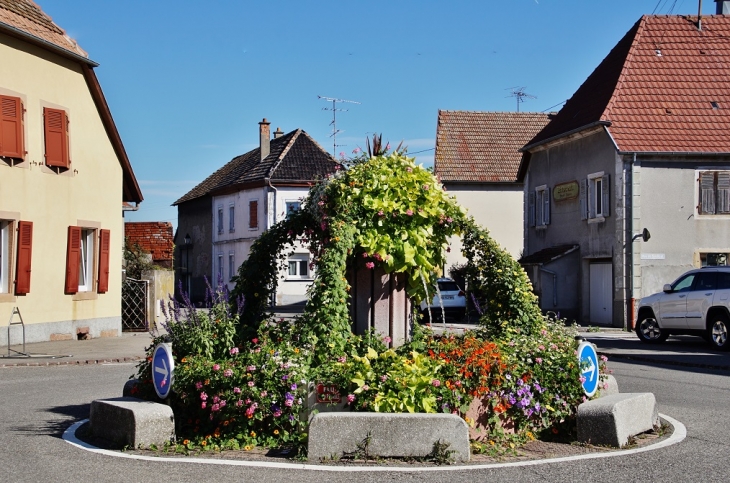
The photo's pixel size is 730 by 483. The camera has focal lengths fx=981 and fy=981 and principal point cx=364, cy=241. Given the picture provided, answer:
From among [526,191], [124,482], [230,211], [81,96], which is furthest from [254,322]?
[230,211]

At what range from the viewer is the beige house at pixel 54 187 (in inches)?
867

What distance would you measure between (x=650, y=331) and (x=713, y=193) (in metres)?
7.53

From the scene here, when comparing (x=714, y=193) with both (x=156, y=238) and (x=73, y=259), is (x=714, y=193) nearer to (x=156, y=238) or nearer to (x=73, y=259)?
(x=73, y=259)

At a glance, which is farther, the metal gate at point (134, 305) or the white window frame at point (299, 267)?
the white window frame at point (299, 267)

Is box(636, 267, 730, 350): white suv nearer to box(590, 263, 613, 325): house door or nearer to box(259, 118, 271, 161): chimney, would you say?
box(590, 263, 613, 325): house door

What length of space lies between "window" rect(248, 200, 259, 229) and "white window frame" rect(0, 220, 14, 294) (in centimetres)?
3361

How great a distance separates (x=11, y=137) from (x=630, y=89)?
62.6 ft

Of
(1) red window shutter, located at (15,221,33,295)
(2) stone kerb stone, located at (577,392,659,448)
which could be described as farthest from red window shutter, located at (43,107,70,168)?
(2) stone kerb stone, located at (577,392,659,448)

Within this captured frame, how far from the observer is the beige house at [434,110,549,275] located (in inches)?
1842

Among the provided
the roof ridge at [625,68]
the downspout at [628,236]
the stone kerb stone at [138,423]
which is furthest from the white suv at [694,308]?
the stone kerb stone at [138,423]

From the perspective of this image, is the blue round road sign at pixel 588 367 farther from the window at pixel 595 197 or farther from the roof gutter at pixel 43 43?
the window at pixel 595 197

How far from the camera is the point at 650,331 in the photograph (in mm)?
24641

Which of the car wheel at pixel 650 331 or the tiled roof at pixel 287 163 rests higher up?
the tiled roof at pixel 287 163

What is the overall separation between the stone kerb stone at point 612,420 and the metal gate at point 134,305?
21.3 metres
